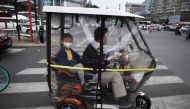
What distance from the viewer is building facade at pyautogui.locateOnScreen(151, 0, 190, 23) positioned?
10052cm

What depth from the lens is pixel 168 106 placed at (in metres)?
4.69

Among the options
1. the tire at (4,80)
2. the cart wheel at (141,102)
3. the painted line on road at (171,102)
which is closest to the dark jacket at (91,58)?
the cart wheel at (141,102)

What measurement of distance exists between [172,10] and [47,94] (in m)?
130

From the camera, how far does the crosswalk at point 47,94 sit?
4691 mm

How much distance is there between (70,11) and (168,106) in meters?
2.77

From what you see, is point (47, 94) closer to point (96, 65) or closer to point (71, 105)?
point (71, 105)

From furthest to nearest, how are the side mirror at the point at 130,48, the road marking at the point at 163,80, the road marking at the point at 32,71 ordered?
the road marking at the point at 32,71 < the road marking at the point at 163,80 < the side mirror at the point at 130,48

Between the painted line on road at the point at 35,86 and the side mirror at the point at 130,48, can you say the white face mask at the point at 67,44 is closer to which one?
the side mirror at the point at 130,48

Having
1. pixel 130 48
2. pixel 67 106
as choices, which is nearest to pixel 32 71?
pixel 67 106

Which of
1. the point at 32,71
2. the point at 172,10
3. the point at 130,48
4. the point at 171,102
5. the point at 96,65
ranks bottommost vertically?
the point at 171,102

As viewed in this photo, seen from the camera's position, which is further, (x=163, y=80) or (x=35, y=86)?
(x=163, y=80)

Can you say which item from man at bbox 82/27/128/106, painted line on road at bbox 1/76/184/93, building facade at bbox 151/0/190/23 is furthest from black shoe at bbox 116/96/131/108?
building facade at bbox 151/0/190/23

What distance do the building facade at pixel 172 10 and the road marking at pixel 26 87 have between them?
325 ft

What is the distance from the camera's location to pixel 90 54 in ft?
12.7
